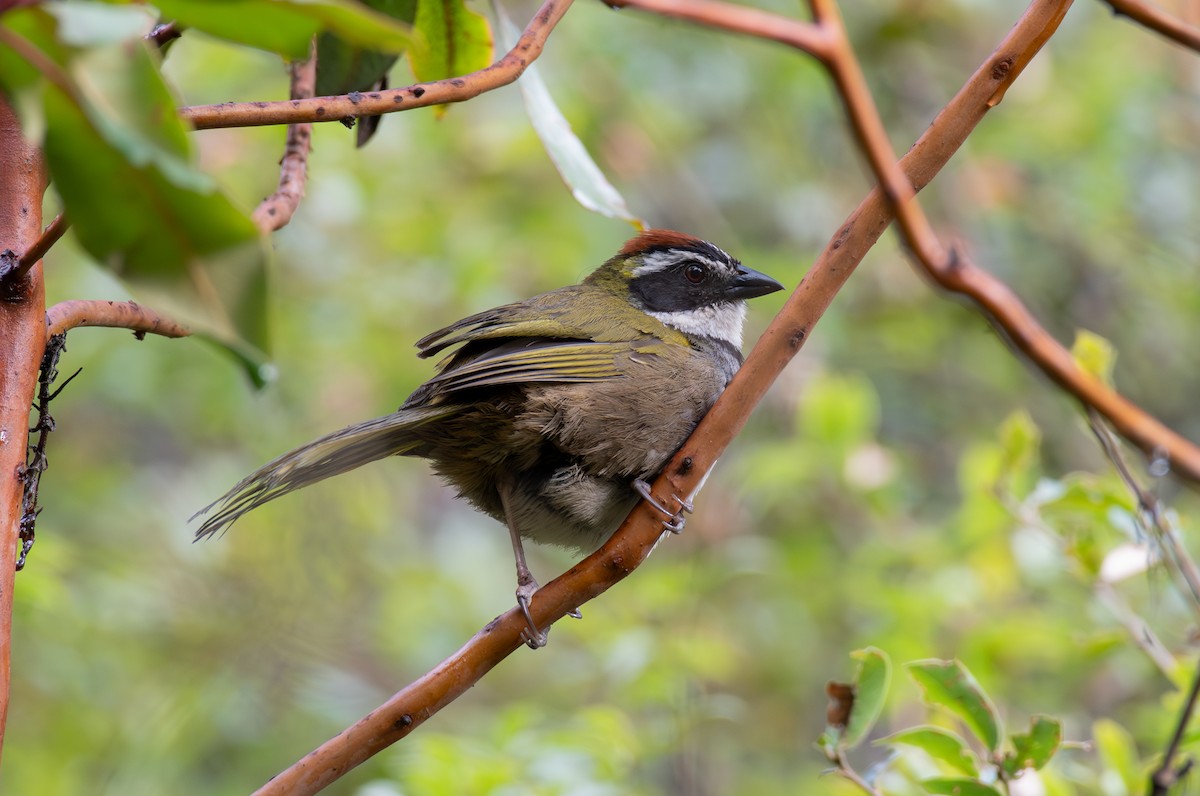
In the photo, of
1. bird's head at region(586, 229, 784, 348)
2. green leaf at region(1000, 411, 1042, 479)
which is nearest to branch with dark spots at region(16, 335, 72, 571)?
bird's head at region(586, 229, 784, 348)

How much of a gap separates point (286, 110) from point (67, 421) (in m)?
7.10

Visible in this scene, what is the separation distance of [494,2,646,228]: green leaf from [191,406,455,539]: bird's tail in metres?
0.80

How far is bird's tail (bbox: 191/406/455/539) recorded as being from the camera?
8.23ft

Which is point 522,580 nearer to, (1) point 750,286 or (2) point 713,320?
(2) point 713,320

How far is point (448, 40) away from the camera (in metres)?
2.47

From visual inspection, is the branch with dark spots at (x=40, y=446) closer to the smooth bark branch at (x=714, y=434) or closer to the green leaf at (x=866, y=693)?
the smooth bark branch at (x=714, y=434)

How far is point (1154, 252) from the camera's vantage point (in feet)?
22.4

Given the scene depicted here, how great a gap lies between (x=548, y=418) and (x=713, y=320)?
964 millimetres

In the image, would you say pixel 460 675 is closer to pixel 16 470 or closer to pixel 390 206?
pixel 16 470

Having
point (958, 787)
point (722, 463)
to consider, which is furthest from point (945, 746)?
point (722, 463)

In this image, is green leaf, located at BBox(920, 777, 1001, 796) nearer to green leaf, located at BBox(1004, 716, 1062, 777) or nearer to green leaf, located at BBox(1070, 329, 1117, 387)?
green leaf, located at BBox(1004, 716, 1062, 777)

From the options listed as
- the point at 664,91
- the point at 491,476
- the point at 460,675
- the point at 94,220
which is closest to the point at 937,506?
the point at 664,91

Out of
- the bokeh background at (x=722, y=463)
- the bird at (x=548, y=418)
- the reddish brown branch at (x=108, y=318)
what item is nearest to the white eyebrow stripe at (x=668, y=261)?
the bird at (x=548, y=418)

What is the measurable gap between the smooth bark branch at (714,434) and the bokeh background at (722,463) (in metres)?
2.31
